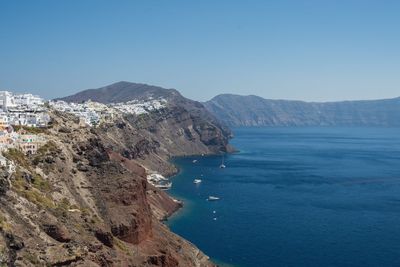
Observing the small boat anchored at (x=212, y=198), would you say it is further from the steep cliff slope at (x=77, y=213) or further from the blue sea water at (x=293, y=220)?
the steep cliff slope at (x=77, y=213)

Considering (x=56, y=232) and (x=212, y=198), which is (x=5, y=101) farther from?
(x=56, y=232)

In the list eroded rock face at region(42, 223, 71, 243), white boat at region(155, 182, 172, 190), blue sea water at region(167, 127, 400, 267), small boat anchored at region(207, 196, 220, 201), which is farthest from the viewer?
white boat at region(155, 182, 172, 190)

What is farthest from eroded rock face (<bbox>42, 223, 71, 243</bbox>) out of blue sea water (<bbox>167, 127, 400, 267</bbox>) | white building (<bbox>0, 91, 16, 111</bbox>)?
white building (<bbox>0, 91, 16, 111</bbox>)

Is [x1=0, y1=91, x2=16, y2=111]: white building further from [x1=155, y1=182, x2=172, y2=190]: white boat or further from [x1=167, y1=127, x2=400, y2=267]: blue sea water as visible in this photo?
[x1=155, y1=182, x2=172, y2=190]: white boat

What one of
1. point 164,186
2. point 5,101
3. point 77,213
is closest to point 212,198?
point 164,186

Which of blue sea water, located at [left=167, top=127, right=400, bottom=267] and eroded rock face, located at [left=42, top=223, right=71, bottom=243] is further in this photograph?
blue sea water, located at [left=167, top=127, right=400, bottom=267]

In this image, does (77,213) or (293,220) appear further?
(293,220)

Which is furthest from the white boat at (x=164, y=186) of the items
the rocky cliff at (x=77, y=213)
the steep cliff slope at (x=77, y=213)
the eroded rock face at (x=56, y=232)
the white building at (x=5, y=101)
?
the eroded rock face at (x=56, y=232)

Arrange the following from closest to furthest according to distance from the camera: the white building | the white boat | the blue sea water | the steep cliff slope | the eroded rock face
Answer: the steep cliff slope, the eroded rock face, the blue sea water, the white building, the white boat

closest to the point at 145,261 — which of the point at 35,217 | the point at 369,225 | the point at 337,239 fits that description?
the point at 35,217
